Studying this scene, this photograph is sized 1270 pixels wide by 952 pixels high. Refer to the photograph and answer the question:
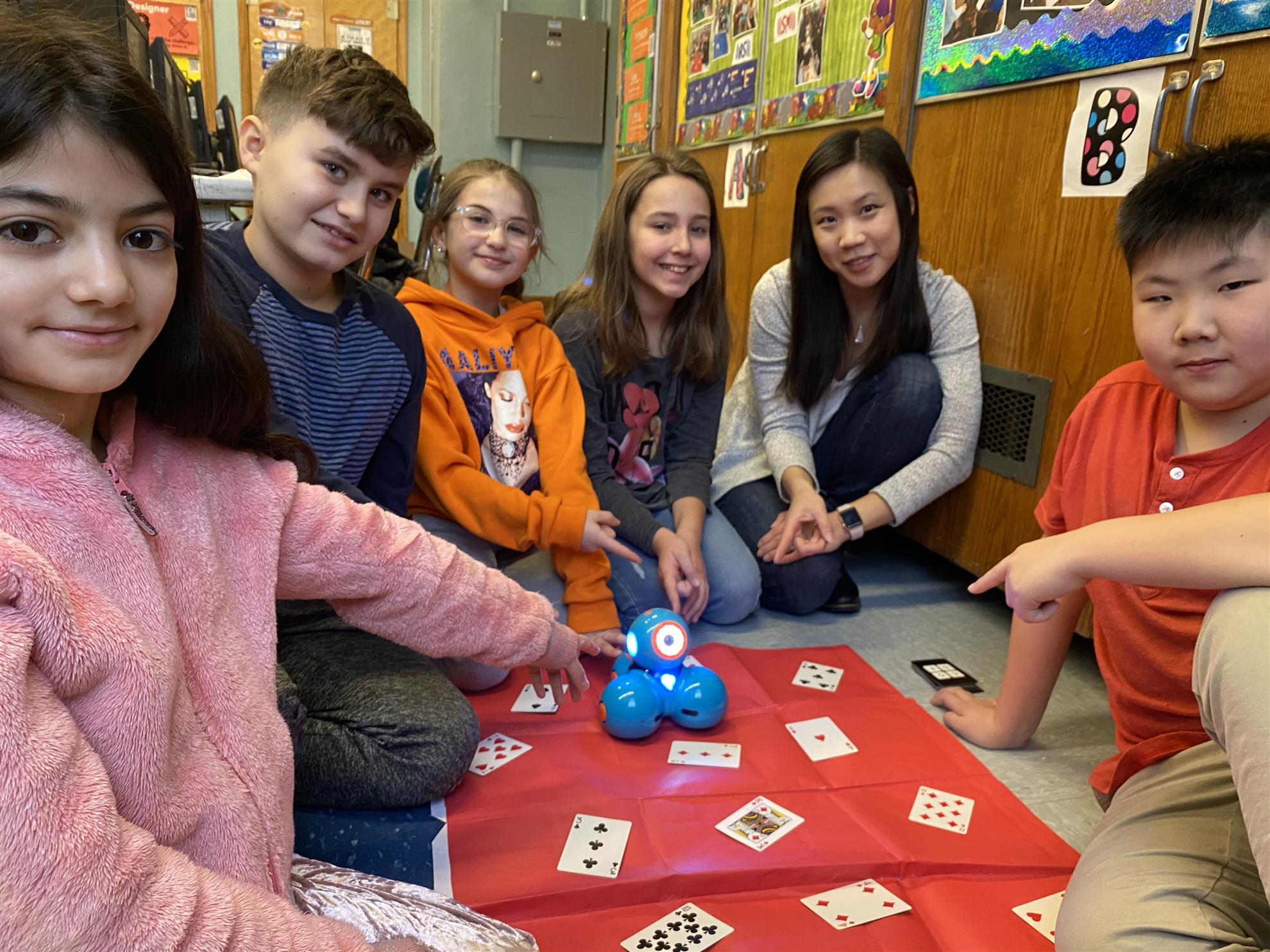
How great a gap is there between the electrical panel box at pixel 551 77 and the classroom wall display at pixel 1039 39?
3890 mm

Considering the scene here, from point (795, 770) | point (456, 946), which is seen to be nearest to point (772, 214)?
point (795, 770)

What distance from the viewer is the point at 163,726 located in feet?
2.30

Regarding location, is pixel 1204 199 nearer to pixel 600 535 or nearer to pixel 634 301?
pixel 600 535

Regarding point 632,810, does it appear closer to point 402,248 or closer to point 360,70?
point 360,70

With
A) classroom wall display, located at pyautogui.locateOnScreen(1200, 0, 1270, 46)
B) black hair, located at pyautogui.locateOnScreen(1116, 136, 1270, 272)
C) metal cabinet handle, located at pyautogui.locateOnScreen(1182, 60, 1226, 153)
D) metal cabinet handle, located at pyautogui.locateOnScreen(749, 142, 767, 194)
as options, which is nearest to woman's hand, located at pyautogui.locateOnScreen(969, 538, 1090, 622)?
black hair, located at pyautogui.locateOnScreen(1116, 136, 1270, 272)

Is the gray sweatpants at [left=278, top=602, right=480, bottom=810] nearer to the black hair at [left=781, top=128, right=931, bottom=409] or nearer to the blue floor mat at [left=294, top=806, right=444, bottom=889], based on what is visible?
the blue floor mat at [left=294, top=806, right=444, bottom=889]

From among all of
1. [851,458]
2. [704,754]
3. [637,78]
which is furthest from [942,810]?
[637,78]

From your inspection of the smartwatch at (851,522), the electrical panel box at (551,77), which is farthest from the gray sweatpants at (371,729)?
the electrical panel box at (551,77)

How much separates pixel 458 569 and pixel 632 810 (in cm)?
51

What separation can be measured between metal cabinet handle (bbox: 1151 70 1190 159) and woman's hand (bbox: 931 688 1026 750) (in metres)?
1.00

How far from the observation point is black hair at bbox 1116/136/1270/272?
1.03 m

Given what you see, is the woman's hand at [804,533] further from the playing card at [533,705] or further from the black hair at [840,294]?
the playing card at [533,705]

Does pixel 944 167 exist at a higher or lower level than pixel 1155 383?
higher

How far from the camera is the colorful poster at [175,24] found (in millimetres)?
5254
